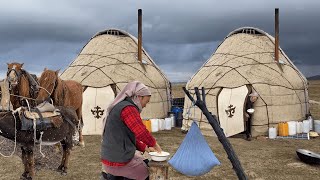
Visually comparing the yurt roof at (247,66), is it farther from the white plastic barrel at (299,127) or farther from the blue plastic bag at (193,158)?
the blue plastic bag at (193,158)

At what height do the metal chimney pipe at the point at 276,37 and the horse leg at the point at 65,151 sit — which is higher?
the metal chimney pipe at the point at 276,37

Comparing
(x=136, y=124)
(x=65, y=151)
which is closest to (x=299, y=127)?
(x=65, y=151)

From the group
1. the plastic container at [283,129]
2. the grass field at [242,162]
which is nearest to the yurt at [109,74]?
the grass field at [242,162]

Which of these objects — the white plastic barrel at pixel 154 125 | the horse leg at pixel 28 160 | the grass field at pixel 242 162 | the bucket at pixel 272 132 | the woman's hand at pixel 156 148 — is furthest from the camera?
the white plastic barrel at pixel 154 125

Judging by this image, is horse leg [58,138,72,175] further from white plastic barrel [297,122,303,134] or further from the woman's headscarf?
white plastic barrel [297,122,303,134]

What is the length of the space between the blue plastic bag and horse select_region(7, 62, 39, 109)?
9.37 feet

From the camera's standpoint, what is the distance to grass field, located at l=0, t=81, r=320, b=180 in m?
8.28

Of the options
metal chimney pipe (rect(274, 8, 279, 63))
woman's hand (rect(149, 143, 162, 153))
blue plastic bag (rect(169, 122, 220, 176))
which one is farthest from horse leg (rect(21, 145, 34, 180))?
metal chimney pipe (rect(274, 8, 279, 63))

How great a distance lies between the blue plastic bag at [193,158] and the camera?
6.74m

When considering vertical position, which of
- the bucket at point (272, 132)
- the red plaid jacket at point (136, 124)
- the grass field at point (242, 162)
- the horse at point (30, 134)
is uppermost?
the red plaid jacket at point (136, 124)

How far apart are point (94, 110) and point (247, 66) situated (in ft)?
21.0

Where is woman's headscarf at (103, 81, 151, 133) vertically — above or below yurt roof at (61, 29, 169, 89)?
below

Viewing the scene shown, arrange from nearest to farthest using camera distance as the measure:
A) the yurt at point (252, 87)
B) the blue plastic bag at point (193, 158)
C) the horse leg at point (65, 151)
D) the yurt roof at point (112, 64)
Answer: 1. the blue plastic bag at point (193, 158)
2. the horse leg at point (65, 151)
3. the yurt at point (252, 87)
4. the yurt roof at point (112, 64)

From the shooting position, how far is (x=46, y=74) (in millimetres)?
7594
